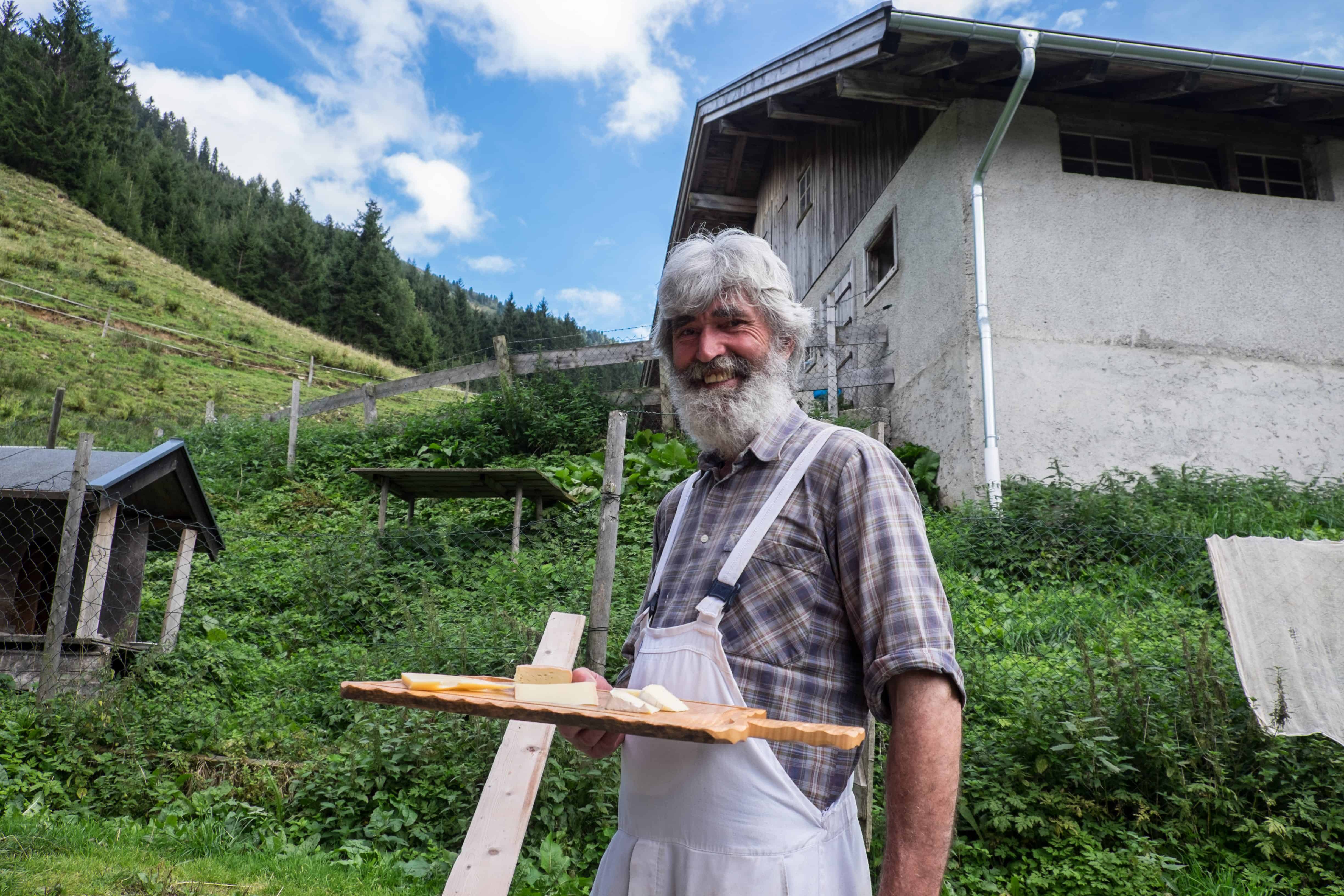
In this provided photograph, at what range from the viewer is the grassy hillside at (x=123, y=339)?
2414 cm

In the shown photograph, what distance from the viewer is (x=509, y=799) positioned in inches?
154

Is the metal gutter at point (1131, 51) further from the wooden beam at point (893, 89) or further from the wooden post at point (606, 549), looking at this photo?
the wooden post at point (606, 549)

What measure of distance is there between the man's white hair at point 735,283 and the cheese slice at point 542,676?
88cm

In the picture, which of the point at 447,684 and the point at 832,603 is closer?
the point at 447,684

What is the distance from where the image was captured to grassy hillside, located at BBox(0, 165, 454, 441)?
79.2 feet

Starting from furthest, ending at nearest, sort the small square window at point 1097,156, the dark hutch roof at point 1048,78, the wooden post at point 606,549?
1. the small square window at point 1097,156
2. the dark hutch roof at point 1048,78
3. the wooden post at point 606,549

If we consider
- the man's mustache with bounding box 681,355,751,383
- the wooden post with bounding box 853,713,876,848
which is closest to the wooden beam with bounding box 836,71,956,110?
the wooden post with bounding box 853,713,876,848

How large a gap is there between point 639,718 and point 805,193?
1454cm

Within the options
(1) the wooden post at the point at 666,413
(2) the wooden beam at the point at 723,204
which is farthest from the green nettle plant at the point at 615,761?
(2) the wooden beam at the point at 723,204

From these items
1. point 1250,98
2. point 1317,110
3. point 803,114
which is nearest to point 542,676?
point 1250,98

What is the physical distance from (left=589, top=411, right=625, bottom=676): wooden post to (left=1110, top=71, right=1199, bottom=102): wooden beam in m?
7.65

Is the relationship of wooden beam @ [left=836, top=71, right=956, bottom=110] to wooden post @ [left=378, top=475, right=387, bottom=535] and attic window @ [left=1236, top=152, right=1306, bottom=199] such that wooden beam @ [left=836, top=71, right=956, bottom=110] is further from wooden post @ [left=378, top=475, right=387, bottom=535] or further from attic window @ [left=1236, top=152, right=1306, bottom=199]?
wooden post @ [left=378, top=475, right=387, bottom=535]

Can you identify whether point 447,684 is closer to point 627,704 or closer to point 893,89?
point 627,704

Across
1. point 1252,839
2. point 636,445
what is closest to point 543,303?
point 636,445
